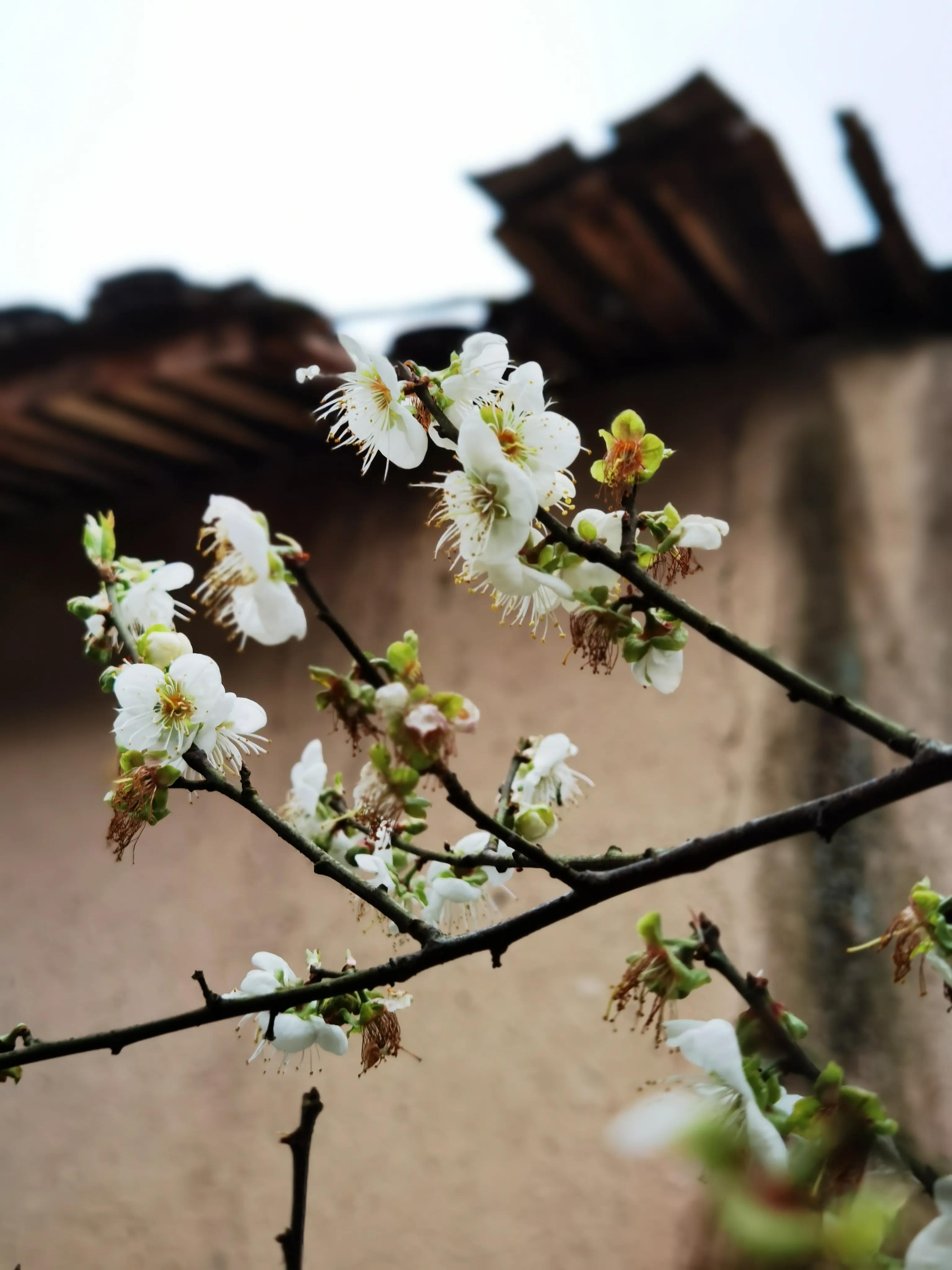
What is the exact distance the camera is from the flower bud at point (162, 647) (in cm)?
48

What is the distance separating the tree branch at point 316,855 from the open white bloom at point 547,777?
121 millimetres

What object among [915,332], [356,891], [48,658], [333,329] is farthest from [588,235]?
[48,658]

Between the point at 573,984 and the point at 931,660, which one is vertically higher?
the point at 931,660

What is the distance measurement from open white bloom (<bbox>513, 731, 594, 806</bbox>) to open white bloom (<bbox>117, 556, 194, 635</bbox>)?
21 cm

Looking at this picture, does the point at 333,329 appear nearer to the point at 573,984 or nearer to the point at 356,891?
the point at 573,984

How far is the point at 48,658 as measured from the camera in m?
1.66

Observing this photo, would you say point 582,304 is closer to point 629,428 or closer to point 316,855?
point 629,428

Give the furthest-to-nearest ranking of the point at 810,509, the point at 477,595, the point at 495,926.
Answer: the point at 477,595
the point at 810,509
the point at 495,926

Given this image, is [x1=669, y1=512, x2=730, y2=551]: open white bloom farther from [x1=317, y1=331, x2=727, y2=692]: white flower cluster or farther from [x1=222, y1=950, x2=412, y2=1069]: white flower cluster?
[x1=222, y1=950, x2=412, y2=1069]: white flower cluster

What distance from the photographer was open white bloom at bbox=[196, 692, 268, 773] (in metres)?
0.48

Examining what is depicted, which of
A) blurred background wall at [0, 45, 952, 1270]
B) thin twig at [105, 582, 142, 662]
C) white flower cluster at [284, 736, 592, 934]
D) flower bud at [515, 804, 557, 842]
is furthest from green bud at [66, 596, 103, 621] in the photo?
blurred background wall at [0, 45, 952, 1270]

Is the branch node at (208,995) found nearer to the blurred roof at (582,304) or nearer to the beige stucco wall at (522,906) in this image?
the beige stucco wall at (522,906)

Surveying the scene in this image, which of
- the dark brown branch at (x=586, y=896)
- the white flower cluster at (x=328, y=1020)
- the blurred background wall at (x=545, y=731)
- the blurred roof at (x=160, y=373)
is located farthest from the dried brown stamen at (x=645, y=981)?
the blurred roof at (x=160, y=373)

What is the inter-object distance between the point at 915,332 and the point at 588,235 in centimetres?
46
